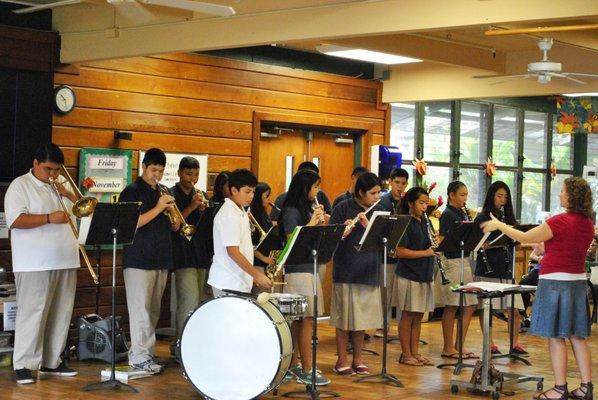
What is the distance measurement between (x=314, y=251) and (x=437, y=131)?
6.35 m

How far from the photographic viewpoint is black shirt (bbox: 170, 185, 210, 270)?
752 centimetres

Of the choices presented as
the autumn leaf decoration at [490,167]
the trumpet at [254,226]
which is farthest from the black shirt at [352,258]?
the autumn leaf decoration at [490,167]

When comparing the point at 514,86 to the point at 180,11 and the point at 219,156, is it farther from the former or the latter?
the point at 180,11

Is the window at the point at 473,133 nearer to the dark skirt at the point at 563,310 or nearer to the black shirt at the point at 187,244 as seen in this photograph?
the black shirt at the point at 187,244

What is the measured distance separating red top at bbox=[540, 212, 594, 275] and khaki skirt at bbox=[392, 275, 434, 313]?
139 cm

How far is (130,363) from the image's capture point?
711 cm

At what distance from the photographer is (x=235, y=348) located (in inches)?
233

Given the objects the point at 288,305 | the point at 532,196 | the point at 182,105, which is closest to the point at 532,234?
the point at 288,305

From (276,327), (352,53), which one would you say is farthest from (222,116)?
(276,327)

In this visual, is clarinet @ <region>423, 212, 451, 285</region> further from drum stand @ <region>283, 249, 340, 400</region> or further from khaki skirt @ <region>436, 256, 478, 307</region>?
drum stand @ <region>283, 249, 340, 400</region>

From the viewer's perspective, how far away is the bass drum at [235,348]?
584cm

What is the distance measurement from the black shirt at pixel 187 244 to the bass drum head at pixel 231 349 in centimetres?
148

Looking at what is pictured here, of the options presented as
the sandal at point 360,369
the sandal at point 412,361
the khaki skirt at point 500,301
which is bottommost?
the sandal at point 412,361

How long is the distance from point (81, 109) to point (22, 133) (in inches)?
24.3
